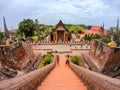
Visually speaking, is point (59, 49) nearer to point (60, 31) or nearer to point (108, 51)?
point (60, 31)

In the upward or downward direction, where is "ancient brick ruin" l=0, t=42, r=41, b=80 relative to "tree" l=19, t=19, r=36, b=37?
downward

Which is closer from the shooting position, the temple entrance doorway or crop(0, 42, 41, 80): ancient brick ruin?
crop(0, 42, 41, 80): ancient brick ruin

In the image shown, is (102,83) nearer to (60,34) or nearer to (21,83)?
(21,83)

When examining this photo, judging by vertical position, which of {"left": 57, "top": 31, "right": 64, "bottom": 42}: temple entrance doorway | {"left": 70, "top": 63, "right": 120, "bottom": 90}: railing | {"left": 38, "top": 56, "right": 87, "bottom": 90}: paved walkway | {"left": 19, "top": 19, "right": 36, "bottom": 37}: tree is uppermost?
{"left": 19, "top": 19, "right": 36, "bottom": 37}: tree

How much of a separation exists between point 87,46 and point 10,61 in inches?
742

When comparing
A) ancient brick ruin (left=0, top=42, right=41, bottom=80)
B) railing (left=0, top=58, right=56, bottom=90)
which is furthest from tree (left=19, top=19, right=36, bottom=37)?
railing (left=0, top=58, right=56, bottom=90)

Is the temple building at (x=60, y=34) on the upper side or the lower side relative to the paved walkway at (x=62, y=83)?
upper

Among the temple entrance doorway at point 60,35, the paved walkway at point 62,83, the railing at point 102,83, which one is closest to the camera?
the railing at point 102,83

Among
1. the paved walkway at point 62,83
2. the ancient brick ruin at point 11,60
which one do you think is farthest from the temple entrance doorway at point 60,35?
the paved walkway at point 62,83

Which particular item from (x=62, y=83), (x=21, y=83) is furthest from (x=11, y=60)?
(x=21, y=83)

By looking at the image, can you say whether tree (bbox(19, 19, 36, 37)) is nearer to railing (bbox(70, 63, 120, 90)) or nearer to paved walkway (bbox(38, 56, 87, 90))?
paved walkway (bbox(38, 56, 87, 90))

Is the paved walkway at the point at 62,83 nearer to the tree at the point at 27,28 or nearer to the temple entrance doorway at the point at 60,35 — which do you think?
the temple entrance doorway at the point at 60,35

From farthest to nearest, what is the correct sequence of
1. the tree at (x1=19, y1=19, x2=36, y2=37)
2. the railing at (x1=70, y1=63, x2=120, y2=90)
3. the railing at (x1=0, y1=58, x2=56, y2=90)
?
the tree at (x1=19, y1=19, x2=36, y2=37) < the railing at (x1=70, y1=63, x2=120, y2=90) < the railing at (x1=0, y1=58, x2=56, y2=90)

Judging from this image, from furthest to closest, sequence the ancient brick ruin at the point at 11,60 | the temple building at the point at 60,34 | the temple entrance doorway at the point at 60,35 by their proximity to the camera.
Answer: the temple entrance doorway at the point at 60,35 → the temple building at the point at 60,34 → the ancient brick ruin at the point at 11,60
